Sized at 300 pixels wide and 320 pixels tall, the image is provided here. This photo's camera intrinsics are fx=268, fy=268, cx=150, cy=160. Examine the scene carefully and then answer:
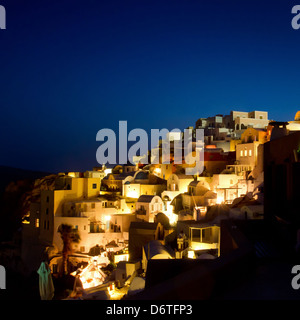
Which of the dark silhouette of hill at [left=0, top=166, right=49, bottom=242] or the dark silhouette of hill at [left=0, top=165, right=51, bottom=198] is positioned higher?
the dark silhouette of hill at [left=0, top=165, right=51, bottom=198]

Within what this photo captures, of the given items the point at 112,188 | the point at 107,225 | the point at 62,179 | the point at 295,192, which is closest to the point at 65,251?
the point at 107,225

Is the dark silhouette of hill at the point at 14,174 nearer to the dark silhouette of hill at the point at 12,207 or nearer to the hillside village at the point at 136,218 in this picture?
the dark silhouette of hill at the point at 12,207

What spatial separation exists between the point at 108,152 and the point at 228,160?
16.7 meters

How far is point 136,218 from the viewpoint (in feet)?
79.7

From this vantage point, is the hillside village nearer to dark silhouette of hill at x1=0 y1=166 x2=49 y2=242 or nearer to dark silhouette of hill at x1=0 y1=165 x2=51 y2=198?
dark silhouette of hill at x1=0 y1=166 x2=49 y2=242

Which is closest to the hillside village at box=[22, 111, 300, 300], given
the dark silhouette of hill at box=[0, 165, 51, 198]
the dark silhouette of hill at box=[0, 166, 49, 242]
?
the dark silhouette of hill at box=[0, 166, 49, 242]

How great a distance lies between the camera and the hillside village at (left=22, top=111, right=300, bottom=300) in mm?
18078

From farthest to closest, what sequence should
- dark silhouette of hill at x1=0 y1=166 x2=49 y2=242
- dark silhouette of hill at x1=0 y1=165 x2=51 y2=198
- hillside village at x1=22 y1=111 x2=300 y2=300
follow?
dark silhouette of hill at x1=0 y1=165 x2=51 y2=198 → dark silhouette of hill at x1=0 y1=166 x2=49 y2=242 → hillside village at x1=22 y1=111 x2=300 y2=300

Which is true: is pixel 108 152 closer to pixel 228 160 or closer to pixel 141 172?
pixel 141 172

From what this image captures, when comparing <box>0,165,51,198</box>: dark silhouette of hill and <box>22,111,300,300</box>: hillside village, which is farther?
<box>0,165,51,198</box>: dark silhouette of hill

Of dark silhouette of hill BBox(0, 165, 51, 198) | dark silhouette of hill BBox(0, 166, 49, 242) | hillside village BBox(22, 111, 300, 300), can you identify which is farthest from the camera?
dark silhouette of hill BBox(0, 165, 51, 198)

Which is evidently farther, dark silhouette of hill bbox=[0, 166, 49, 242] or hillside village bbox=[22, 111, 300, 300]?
dark silhouette of hill bbox=[0, 166, 49, 242]

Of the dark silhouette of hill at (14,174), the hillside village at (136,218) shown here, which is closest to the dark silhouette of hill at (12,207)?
the hillside village at (136,218)

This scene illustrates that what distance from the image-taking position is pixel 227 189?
23.6 m
